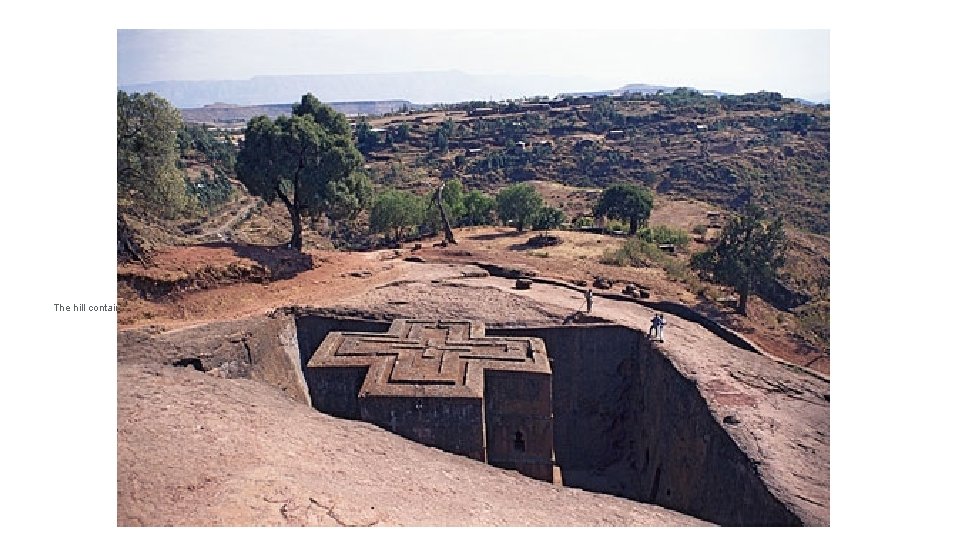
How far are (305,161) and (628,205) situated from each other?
1823 cm

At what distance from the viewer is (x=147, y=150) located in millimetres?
15359

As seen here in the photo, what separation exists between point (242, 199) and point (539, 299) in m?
31.9

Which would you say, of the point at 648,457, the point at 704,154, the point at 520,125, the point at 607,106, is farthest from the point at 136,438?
the point at 607,106

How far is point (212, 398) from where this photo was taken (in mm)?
9180

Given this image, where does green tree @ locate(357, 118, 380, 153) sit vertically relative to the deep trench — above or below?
above

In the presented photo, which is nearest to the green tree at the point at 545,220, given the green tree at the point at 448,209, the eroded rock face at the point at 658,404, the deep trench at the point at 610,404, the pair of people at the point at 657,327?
the green tree at the point at 448,209

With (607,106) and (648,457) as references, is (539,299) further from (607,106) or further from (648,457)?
(607,106)

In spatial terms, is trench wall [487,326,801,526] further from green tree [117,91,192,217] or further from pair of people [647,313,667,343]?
green tree [117,91,192,217]

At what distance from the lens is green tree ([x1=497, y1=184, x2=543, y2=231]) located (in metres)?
30.2

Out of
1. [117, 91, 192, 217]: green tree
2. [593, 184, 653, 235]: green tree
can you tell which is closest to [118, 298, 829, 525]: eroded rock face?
[117, 91, 192, 217]: green tree

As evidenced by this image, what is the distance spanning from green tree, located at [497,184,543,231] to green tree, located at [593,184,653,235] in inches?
165

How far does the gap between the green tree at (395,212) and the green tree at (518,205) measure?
5168 mm

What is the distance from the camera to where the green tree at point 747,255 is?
682 inches

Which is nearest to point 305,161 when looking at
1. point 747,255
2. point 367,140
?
point 747,255
